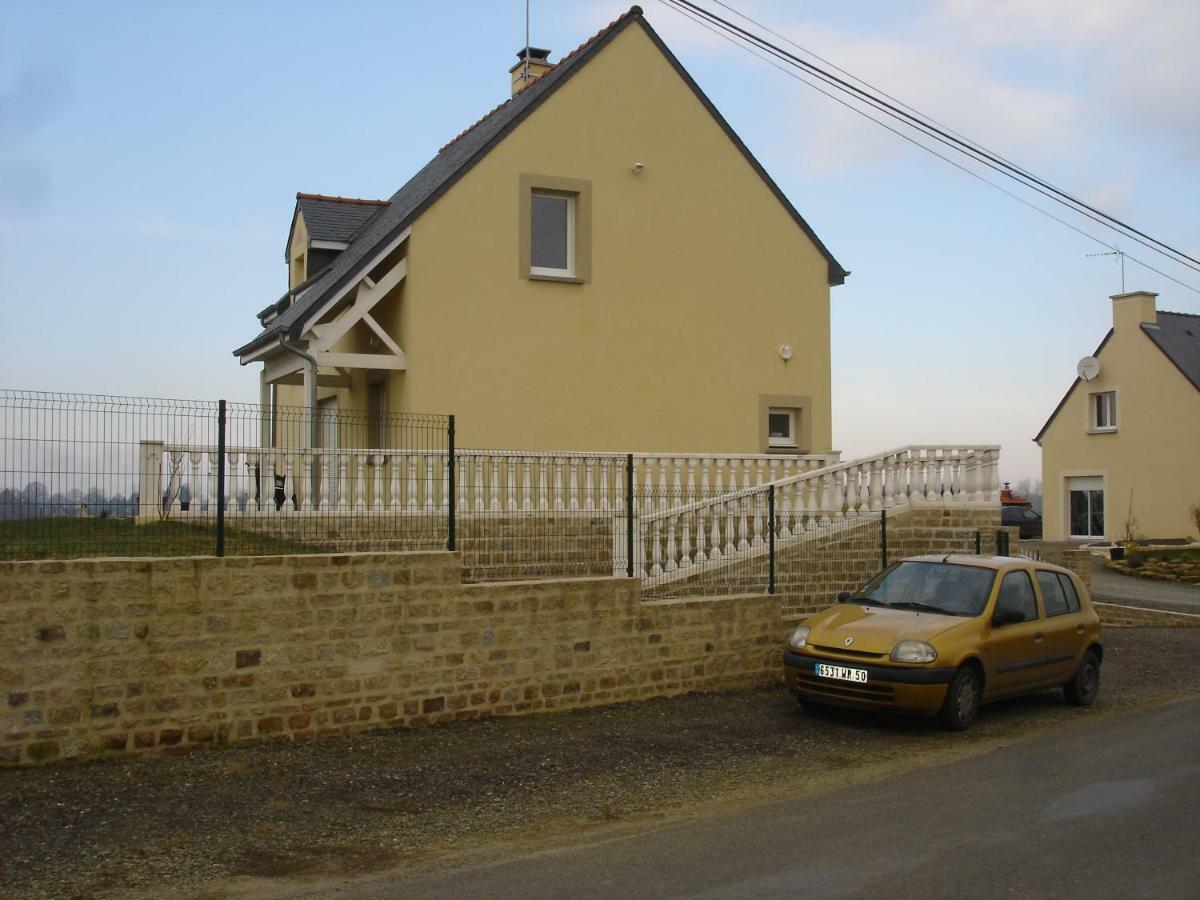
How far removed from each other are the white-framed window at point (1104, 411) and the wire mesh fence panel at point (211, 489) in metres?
31.2

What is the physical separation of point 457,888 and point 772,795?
3064 millimetres

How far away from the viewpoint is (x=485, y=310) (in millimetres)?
17797

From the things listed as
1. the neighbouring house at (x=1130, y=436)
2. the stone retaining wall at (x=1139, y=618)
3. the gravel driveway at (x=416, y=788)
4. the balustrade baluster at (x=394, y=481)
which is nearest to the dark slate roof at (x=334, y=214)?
the balustrade baluster at (x=394, y=481)

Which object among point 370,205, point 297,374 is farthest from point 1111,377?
point 297,374

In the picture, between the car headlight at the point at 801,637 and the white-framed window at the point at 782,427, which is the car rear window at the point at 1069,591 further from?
the white-framed window at the point at 782,427

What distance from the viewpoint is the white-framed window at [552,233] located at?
18.6 metres

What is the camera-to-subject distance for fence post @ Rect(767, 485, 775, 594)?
13.8 meters

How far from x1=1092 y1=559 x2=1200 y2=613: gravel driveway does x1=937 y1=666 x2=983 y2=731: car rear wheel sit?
41.7 ft

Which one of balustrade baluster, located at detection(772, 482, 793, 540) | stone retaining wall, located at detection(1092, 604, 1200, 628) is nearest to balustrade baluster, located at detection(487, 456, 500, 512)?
balustrade baluster, located at detection(772, 482, 793, 540)

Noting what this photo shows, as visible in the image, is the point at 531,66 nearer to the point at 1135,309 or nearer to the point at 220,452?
the point at 220,452

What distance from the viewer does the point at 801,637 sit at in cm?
1180

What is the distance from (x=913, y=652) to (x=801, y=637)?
1.22m

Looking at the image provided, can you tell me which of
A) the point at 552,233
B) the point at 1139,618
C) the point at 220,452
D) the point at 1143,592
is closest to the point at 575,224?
the point at 552,233

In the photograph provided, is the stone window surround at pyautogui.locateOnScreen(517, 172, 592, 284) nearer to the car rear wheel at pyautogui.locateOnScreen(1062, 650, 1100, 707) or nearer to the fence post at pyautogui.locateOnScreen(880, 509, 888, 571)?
the fence post at pyautogui.locateOnScreen(880, 509, 888, 571)
